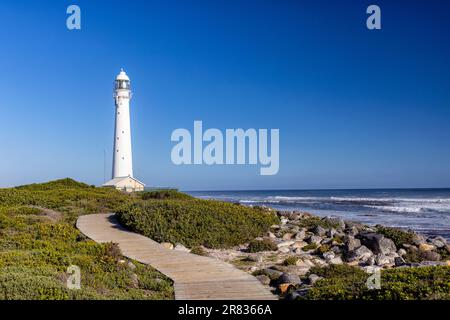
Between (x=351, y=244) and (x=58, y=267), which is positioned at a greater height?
(x=58, y=267)

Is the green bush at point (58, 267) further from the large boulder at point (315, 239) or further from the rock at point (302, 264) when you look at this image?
the large boulder at point (315, 239)

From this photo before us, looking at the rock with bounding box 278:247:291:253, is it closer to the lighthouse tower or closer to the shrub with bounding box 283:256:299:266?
the shrub with bounding box 283:256:299:266

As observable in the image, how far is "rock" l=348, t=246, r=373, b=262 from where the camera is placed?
543 inches

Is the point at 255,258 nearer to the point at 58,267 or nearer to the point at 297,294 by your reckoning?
the point at 297,294

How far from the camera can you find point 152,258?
11961mm

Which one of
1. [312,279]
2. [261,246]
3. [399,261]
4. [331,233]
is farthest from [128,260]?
[331,233]

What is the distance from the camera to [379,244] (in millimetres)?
15344

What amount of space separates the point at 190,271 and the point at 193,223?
5884mm

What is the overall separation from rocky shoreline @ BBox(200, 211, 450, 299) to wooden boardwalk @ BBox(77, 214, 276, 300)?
0.97 meters

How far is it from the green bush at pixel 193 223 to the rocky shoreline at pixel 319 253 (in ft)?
1.68

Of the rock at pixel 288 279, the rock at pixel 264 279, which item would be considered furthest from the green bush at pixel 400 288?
the rock at pixel 264 279

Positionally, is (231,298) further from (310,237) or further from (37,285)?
(310,237)

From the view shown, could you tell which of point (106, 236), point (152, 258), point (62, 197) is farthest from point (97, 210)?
point (152, 258)
